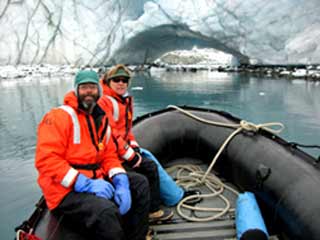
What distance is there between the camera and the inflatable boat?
6.34 feet

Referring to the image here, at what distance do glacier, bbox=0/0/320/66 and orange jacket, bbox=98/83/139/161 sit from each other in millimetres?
17033

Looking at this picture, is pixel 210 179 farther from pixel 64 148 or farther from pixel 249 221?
pixel 64 148

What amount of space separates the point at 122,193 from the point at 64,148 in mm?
408

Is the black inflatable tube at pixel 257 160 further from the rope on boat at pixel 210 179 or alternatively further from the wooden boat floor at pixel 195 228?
the wooden boat floor at pixel 195 228

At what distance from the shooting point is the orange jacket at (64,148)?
166 centimetres

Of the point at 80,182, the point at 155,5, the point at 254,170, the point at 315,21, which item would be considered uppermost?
the point at 155,5

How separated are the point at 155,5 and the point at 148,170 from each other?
2102 cm

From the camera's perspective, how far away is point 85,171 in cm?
183

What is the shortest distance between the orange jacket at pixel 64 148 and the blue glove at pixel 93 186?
0.03 meters

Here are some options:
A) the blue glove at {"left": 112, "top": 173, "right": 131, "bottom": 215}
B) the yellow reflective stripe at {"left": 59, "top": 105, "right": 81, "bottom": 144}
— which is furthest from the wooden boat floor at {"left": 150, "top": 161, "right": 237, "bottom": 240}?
the yellow reflective stripe at {"left": 59, "top": 105, "right": 81, "bottom": 144}

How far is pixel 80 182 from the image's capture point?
5.68 ft

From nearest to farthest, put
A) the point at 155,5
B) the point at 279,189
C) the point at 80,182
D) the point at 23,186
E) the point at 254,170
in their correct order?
the point at 80,182 → the point at 279,189 → the point at 254,170 → the point at 23,186 → the point at 155,5

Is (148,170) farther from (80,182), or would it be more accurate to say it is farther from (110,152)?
(80,182)

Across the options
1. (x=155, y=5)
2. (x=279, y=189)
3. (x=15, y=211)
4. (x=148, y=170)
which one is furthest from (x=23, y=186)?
(x=155, y=5)
